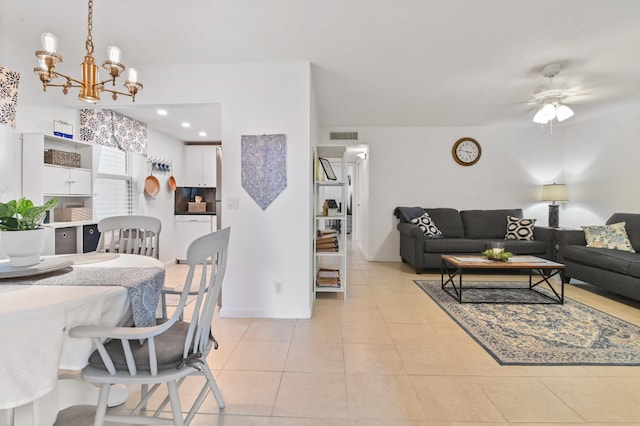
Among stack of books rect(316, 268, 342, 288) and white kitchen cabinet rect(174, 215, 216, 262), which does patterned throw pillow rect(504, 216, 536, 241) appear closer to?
stack of books rect(316, 268, 342, 288)

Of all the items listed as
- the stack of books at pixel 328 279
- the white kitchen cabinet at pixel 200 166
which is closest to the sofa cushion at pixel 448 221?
the stack of books at pixel 328 279

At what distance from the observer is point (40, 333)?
3.20ft

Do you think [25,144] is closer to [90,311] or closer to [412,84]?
[90,311]

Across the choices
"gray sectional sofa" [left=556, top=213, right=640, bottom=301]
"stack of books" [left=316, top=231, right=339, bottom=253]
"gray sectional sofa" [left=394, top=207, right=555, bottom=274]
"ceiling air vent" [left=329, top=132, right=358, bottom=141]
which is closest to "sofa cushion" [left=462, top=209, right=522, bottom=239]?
"gray sectional sofa" [left=394, top=207, right=555, bottom=274]

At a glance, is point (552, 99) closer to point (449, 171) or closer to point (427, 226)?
point (449, 171)

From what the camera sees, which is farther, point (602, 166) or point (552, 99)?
point (602, 166)

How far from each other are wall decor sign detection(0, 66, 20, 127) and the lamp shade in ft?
22.6

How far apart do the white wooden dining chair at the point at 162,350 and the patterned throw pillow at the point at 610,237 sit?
15.1ft

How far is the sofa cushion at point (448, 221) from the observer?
4961 mm

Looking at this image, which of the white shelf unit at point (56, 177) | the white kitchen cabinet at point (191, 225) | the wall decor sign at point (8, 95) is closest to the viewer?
the wall decor sign at point (8, 95)

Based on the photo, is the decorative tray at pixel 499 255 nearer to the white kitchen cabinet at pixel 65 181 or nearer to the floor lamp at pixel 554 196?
the floor lamp at pixel 554 196

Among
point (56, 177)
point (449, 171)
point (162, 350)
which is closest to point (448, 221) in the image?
point (449, 171)

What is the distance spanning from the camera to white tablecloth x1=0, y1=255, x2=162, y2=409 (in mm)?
942

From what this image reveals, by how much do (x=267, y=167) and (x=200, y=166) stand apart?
3203mm
